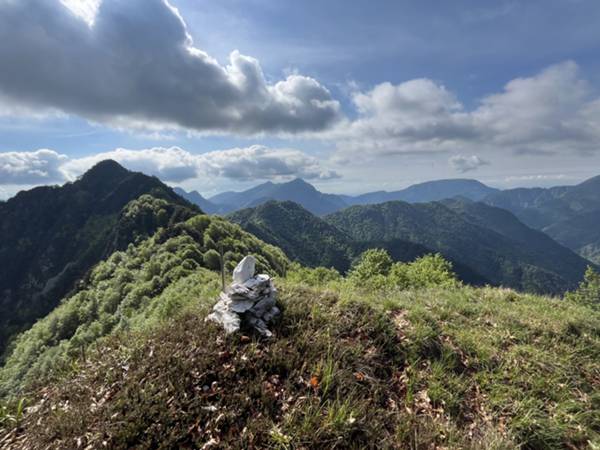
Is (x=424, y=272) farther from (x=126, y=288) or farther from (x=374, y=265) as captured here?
(x=126, y=288)

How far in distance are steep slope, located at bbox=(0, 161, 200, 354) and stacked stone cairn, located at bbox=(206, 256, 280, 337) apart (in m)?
73.2

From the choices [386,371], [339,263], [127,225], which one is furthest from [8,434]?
[339,263]

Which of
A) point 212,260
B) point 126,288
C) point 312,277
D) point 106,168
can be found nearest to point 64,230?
point 106,168

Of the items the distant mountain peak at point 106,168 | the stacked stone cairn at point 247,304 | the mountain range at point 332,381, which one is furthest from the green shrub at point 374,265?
the distant mountain peak at point 106,168

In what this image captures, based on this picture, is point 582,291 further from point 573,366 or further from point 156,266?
point 156,266

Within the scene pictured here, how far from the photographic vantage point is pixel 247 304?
648cm

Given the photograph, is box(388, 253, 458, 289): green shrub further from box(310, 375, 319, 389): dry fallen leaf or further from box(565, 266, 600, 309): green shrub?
box(565, 266, 600, 309): green shrub

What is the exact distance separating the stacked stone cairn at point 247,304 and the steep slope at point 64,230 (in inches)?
2882

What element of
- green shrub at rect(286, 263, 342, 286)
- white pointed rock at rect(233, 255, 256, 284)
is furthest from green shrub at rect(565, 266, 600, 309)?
white pointed rock at rect(233, 255, 256, 284)

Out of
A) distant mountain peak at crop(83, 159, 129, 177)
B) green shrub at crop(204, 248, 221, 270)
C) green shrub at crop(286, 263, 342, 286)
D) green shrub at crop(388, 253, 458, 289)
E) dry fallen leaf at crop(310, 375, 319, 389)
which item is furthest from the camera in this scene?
distant mountain peak at crop(83, 159, 129, 177)

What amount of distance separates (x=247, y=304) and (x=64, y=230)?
161m

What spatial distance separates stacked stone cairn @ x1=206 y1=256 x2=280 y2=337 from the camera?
633 centimetres

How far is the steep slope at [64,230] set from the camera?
84750 millimetres

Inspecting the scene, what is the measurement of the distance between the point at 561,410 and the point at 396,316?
3.47m
